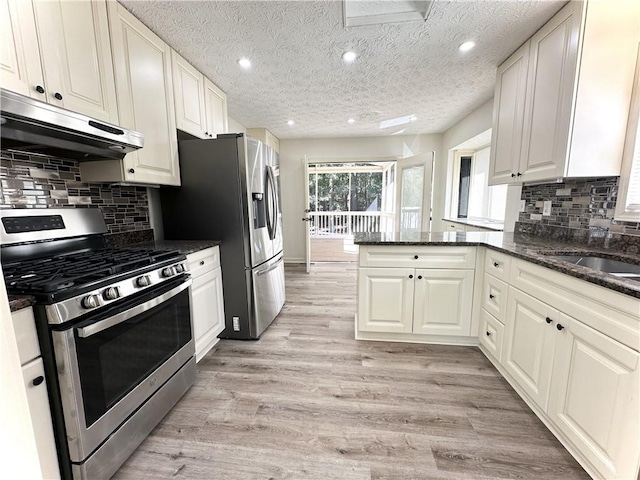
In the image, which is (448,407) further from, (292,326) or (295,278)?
(295,278)

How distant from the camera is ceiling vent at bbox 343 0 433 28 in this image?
166 centimetres

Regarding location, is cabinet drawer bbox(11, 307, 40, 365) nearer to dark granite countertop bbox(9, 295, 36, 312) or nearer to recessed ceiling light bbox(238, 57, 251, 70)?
dark granite countertop bbox(9, 295, 36, 312)

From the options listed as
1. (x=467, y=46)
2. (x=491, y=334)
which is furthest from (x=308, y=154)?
(x=491, y=334)

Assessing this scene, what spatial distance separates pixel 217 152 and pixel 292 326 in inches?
67.9

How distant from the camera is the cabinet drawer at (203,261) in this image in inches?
74.6

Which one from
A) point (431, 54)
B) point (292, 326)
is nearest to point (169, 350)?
point (292, 326)

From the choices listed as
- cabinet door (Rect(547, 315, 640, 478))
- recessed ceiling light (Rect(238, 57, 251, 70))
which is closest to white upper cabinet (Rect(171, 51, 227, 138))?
recessed ceiling light (Rect(238, 57, 251, 70))

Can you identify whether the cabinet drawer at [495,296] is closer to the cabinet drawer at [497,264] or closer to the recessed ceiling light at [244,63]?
the cabinet drawer at [497,264]

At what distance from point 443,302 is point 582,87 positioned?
64.2 inches

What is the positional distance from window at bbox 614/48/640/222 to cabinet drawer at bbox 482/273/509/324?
77 centimetres

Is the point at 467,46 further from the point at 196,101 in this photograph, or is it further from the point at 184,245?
the point at 184,245

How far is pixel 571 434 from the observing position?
1.25m

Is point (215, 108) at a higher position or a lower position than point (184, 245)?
higher

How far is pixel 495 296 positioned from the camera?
1931mm
